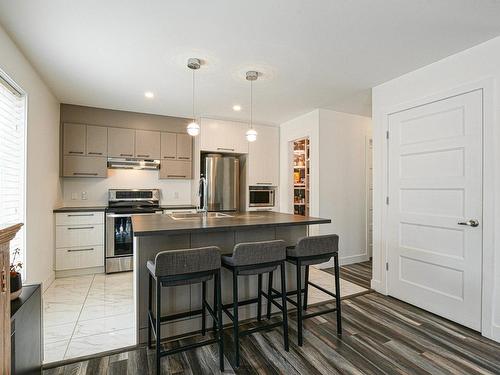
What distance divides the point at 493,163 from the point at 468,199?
363 mm

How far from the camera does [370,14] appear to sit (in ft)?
6.36

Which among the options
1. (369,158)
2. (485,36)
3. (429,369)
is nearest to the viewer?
(429,369)

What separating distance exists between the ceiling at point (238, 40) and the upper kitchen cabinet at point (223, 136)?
1.21 m

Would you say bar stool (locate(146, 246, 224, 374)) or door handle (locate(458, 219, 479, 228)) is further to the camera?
door handle (locate(458, 219, 479, 228))

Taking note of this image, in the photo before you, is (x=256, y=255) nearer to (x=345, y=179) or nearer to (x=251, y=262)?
(x=251, y=262)

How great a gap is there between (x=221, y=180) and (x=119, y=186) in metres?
1.77

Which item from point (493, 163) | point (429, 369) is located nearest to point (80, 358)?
point (429, 369)

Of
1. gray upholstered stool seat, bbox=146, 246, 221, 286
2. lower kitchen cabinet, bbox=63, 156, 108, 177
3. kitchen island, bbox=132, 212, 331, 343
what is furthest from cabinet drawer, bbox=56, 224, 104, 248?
gray upholstered stool seat, bbox=146, 246, 221, 286

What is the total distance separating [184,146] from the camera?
15.8 ft

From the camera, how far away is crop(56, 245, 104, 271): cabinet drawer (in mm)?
3764

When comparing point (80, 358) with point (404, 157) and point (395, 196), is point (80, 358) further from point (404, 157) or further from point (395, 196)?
point (404, 157)

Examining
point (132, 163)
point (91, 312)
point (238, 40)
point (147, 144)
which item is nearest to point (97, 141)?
point (132, 163)

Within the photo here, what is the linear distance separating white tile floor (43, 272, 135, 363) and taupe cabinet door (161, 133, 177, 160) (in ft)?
6.90

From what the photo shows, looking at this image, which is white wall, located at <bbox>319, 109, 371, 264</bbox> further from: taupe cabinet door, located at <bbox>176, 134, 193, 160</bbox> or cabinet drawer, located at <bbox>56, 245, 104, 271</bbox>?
cabinet drawer, located at <bbox>56, 245, 104, 271</bbox>
